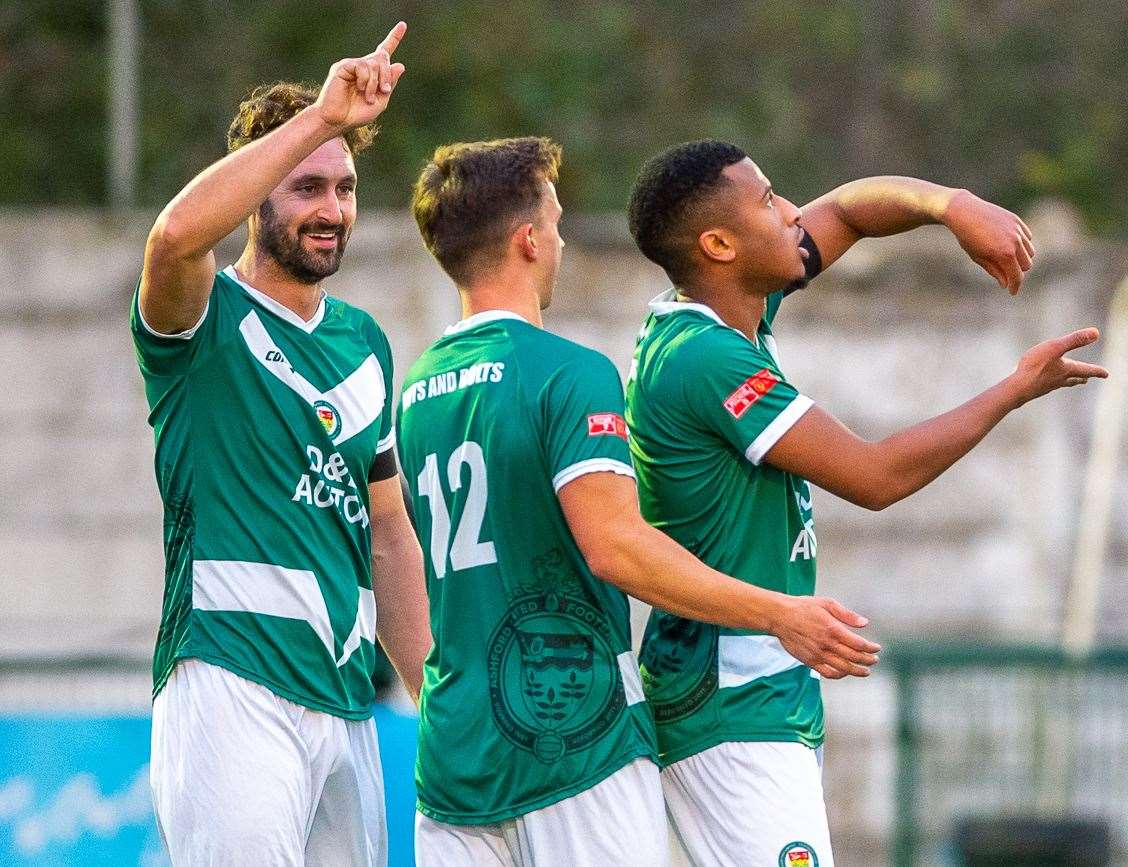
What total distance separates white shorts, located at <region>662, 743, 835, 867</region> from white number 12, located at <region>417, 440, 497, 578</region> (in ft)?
2.27

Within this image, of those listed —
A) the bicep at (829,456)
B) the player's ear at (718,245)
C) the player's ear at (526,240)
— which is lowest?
the bicep at (829,456)

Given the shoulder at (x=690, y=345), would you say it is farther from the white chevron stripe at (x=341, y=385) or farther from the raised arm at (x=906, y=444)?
the white chevron stripe at (x=341, y=385)

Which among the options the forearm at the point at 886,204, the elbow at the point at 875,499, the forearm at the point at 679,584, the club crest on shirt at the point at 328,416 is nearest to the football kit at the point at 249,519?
the club crest on shirt at the point at 328,416

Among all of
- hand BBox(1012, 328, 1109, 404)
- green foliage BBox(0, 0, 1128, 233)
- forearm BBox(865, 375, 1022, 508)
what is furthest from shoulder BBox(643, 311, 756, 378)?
green foliage BBox(0, 0, 1128, 233)

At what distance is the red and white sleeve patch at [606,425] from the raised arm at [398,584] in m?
1.02

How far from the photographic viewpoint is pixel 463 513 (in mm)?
4062

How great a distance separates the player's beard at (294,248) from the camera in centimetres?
438

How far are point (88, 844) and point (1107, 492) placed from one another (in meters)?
6.49

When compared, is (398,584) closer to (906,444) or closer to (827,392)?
(906,444)

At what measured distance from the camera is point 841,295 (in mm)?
11359

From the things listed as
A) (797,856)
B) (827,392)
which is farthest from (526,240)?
(827,392)

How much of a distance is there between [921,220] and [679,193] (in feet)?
2.52

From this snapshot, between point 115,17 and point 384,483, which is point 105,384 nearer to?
point 115,17

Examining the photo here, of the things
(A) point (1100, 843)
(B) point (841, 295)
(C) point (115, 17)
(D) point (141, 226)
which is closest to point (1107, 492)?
(B) point (841, 295)
